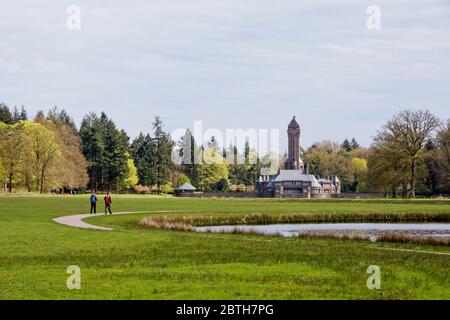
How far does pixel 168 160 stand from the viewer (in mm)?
153750

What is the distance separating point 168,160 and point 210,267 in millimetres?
134133

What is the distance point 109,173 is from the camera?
451 feet

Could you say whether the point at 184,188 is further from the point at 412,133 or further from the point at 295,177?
the point at 412,133

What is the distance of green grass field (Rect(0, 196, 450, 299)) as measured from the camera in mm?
16125

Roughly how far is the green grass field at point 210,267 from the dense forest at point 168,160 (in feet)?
246

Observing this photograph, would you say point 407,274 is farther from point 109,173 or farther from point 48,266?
point 109,173

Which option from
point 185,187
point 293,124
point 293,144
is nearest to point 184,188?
point 185,187

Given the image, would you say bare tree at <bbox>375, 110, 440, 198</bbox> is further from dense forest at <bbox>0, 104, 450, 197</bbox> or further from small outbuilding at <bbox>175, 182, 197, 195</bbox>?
small outbuilding at <bbox>175, 182, 197, 195</bbox>

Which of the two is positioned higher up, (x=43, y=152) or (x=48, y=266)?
(x=43, y=152)

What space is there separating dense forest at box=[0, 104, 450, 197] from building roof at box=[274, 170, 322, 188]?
10.0m

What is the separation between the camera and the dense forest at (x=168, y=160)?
101438 millimetres
